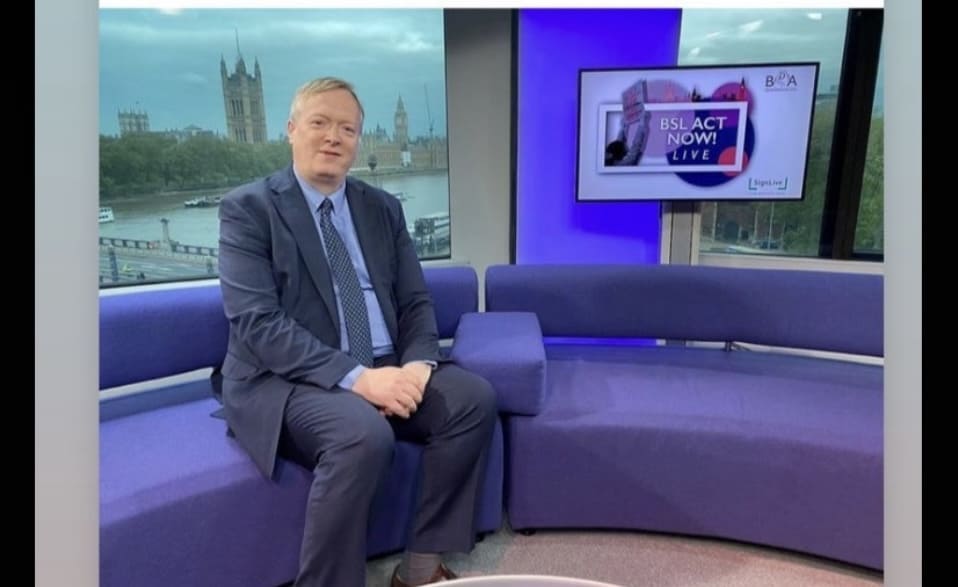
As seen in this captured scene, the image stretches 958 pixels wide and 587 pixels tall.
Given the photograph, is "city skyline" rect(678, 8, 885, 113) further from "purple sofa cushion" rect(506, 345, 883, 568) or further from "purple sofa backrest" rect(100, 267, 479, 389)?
"purple sofa backrest" rect(100, 267, 479, 389)

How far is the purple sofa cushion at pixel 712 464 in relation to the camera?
212cm

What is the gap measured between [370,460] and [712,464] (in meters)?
1.16

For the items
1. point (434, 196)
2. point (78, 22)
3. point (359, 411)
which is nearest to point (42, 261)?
point (78, 22)

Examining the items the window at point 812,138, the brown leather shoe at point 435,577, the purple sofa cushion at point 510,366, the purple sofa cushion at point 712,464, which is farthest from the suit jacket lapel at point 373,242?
the window at point 812,138

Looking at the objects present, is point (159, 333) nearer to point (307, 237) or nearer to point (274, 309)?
point (274, 309)

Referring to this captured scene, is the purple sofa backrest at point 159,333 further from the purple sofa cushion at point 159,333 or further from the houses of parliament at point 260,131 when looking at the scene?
the houses of parliament at point 260,131

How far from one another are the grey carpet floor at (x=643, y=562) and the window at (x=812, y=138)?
1.64m

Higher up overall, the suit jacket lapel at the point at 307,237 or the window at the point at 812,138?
the window at the point at 812,138

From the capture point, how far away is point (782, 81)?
300cm

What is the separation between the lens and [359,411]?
1.90 metres

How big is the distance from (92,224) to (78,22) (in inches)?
5.1

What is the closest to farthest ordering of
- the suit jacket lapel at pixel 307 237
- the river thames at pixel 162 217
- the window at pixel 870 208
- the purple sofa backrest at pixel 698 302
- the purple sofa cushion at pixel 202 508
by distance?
1. the purple sofa cushion at pixel 202 508
2. the suit jacket lapel at pixel 307 237
3. the purple sofa backrest at pixel 698 302
4. the river thames at pixel 162 217
5. the window at pixel 870 208

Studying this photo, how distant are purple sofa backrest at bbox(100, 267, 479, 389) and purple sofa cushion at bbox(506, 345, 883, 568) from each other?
3.78 ft

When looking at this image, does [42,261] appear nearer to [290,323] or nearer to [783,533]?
[290,323]
